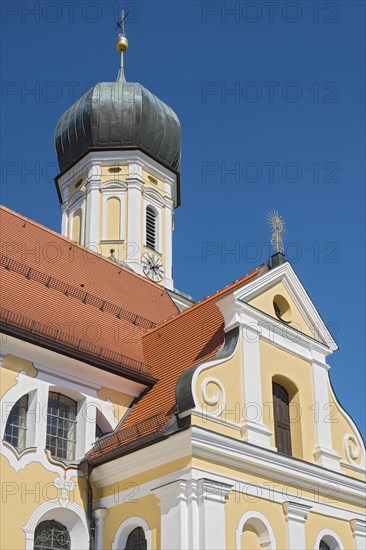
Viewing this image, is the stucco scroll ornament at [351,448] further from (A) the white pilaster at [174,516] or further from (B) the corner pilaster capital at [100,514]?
(B) the corner pilaster capital at [100,514]

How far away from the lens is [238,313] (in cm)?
1753

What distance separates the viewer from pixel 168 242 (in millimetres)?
31297

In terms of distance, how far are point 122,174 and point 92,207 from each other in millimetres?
1685

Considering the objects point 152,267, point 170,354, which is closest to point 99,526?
point 170,354

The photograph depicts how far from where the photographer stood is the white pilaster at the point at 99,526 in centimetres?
1620

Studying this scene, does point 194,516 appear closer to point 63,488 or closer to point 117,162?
point 63,488

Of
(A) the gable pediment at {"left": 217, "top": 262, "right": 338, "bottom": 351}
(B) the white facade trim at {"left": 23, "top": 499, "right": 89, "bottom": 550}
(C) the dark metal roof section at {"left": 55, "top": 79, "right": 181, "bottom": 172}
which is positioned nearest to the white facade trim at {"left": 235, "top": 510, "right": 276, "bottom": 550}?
(B) the white facade trim at {"left": 23, "top": 499, "right": 89, "bottom": 550}

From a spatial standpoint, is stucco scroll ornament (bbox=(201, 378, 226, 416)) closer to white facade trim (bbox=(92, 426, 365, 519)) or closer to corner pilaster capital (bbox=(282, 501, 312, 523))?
white facade trim (bbox=(92, 426, 365, 519))

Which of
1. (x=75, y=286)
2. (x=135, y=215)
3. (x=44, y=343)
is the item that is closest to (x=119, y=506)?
(x=44, y=343)

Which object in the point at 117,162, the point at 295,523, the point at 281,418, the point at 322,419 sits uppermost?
the point at 117,162

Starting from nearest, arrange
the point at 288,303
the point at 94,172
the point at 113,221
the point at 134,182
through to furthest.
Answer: the point at 288,303, the point at 113,221, the point at 134,182, the point at 94,172

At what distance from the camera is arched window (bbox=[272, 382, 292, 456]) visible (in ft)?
57.5

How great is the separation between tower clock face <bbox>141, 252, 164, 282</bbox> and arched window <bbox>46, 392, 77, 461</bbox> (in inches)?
493

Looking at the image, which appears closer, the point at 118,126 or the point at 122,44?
the point at 118,126
